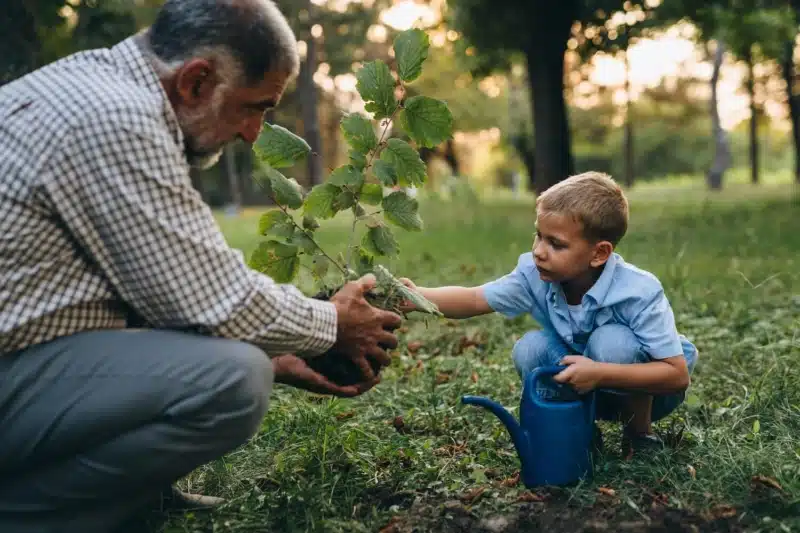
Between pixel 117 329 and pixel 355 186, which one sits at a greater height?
pixel 355 186

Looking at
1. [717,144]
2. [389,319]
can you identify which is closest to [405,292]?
[389,319]

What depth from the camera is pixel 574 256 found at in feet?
8.57

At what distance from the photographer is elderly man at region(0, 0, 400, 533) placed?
1.90m

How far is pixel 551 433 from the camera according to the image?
8.14 feet

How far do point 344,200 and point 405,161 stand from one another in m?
0.25

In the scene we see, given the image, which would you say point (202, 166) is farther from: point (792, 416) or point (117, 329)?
point (792, 416)

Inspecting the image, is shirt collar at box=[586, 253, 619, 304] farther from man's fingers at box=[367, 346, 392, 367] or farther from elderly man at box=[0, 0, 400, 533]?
elderly man at box=[0, 0, 400, 533]

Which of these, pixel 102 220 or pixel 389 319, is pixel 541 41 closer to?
pixel 389 319

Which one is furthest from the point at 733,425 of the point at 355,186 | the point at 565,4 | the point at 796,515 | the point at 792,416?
the point at 565,4

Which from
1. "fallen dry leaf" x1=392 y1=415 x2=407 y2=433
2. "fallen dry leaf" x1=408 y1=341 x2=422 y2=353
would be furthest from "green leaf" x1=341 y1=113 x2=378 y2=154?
"fallen dry leaf" x1=408 y1=341 x2=422 y2=353

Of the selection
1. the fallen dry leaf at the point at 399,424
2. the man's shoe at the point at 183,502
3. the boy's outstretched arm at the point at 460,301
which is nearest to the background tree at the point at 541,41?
the fallen dry leaf at the point at 399,424

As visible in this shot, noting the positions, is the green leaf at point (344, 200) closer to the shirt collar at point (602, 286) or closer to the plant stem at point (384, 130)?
the plant stem at point (384, 130)

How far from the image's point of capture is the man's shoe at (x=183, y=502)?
242 cm

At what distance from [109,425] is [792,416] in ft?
7.66
